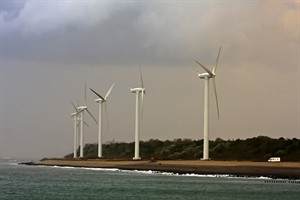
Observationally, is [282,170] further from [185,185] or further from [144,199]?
[144,199]

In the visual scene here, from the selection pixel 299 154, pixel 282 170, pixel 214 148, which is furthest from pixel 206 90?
pixel 214 148

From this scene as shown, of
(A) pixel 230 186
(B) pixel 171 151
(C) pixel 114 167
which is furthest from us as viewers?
(B) pixel 171 151

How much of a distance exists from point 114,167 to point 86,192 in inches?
2937

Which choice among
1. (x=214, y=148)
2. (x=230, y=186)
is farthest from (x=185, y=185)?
(x=214, y=148)

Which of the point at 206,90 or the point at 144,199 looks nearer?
the point at 144,199

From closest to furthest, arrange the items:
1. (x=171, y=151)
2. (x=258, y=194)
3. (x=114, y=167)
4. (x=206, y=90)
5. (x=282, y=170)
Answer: (x=258, y=194)
(x=282, y=170)
(x=206, y=90)
(x=114, y=167)
(x=171, y=151)

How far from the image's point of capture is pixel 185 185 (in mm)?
80375

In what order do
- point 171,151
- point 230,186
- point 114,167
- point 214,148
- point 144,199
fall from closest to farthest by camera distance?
point 144,199
point 230,186
point 114,167
point 214,148
point 171,151

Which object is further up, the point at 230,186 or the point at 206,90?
the point at 206,90

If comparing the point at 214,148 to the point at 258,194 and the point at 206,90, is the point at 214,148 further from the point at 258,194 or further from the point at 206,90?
the point at 258,194

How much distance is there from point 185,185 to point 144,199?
19685 millimetres

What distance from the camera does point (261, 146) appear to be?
493ft

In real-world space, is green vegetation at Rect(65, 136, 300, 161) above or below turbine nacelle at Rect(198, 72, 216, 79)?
below

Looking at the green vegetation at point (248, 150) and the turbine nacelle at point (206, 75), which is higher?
the turbine nacelle at point (206, 75)
